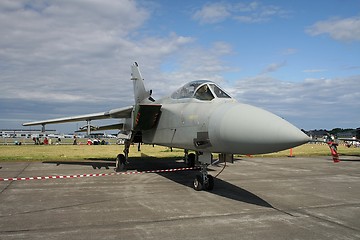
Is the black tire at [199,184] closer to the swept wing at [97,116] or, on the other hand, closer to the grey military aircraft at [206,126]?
the grey military aircraft at [206,126]

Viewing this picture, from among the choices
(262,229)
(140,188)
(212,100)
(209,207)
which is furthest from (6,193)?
(262,229)

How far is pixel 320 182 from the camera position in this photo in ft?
33.8

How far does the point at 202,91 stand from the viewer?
27.7 ft

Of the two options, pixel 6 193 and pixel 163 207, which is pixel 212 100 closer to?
pixel 163 207

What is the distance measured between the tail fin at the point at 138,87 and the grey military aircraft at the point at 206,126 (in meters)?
0.14

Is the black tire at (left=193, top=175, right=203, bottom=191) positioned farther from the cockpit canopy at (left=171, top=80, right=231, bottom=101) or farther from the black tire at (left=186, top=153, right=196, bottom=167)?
the black tire at (left=186, top=153, right=196, bottom=167)

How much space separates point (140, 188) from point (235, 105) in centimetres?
378

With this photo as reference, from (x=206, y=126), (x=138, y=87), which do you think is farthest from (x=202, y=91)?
(x=138, y=87)

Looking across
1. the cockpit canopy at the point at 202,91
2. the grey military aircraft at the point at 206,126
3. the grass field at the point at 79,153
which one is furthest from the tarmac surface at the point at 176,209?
the grass field at the point at 79,153

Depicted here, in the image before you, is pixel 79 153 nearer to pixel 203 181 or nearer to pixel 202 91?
pixel 203 181

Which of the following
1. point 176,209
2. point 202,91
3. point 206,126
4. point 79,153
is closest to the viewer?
point 176,209

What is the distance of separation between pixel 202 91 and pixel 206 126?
149 centimetres

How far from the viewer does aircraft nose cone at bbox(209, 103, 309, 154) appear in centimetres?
546

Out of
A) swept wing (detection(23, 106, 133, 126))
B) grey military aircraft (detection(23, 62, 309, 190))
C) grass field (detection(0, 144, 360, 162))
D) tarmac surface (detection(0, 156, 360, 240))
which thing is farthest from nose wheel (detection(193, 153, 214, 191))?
grass field (detection(0, 144, 360, 162))
